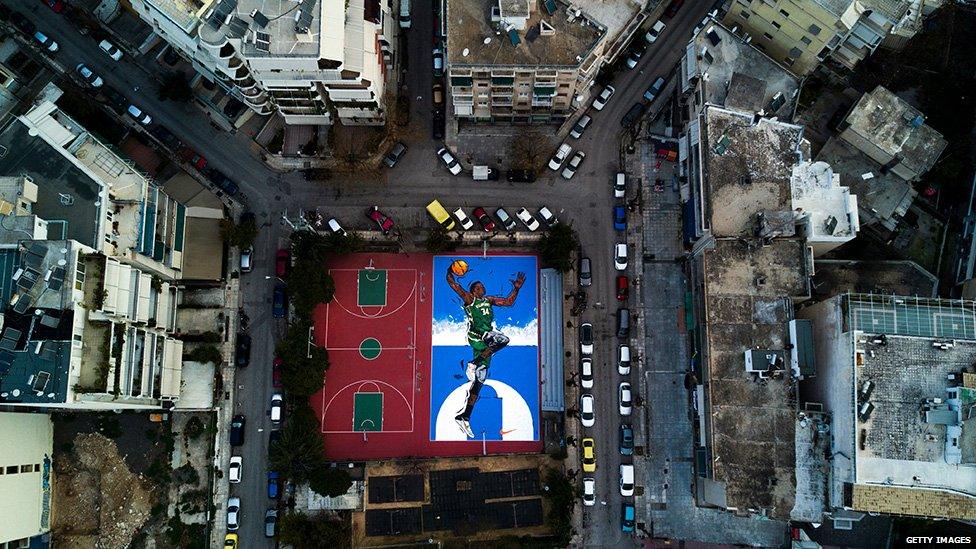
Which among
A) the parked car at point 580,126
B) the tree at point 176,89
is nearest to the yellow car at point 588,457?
the parked car at point 580,126

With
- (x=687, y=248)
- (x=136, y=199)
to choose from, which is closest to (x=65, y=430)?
(x=136, y=199)

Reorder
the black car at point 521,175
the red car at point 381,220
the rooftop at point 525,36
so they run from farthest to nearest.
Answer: the black car at point 521,175, the red car at point 381,220, the rooftop at point 525,36

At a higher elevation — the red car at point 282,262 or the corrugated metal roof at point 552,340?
the red car at point 282,262

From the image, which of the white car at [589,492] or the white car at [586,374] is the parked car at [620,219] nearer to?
the white car at [586,374]

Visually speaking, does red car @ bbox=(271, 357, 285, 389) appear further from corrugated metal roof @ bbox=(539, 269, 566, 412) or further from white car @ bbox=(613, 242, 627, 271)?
white car @ bbox=(613, 242, 627, 271)

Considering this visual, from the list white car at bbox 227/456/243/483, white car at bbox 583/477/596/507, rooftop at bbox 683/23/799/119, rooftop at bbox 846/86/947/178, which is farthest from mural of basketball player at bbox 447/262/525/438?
rooftop at bbox 846/86/947/178

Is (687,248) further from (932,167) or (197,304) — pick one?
(197,304)

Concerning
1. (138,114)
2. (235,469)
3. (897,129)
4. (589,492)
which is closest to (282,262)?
(235,469)
